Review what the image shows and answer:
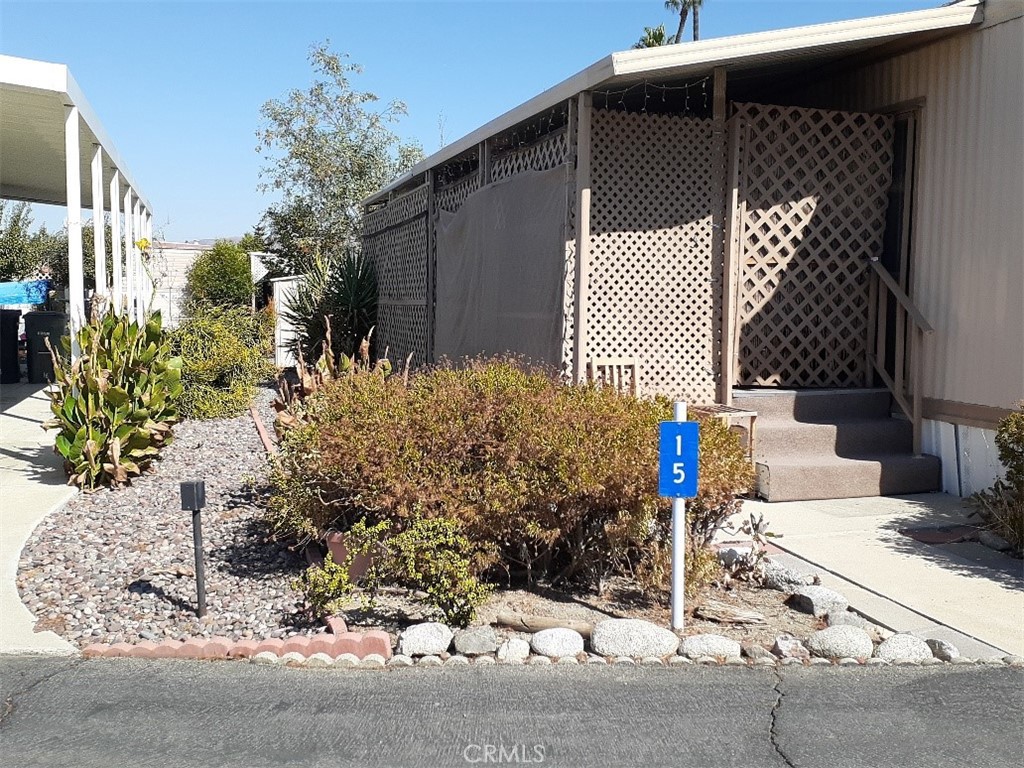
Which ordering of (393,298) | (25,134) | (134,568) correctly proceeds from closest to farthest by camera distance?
(134,568) → (25,134) → (393,298)

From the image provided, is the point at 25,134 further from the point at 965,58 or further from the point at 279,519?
the point at 965,58

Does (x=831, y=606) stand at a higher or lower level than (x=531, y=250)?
lower

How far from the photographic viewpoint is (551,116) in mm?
9164

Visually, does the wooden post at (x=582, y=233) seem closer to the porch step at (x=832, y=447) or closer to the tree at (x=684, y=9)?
the porch step at (x=832, y=447)

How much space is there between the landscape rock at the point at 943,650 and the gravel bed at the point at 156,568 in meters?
3.04

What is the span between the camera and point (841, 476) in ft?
26.2

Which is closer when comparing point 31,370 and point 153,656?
point 153,656

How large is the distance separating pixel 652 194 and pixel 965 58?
2790 mm

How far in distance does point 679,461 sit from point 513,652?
3.94 ft

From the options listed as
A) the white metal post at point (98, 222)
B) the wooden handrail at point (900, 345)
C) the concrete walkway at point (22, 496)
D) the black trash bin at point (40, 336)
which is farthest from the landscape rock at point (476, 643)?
the black trash bin at point (40, 336)

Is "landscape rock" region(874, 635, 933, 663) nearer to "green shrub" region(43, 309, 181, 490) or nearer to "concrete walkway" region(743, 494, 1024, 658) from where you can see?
"concrete walkway" region(743, 494, 1024, 658)

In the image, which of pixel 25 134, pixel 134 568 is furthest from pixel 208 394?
pixel 134 568

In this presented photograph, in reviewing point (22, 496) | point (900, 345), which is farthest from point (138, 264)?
point (900, 345)

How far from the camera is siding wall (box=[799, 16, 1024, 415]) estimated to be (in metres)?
7.58
